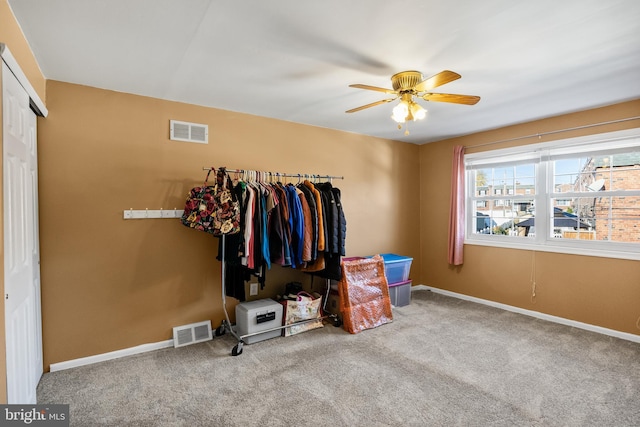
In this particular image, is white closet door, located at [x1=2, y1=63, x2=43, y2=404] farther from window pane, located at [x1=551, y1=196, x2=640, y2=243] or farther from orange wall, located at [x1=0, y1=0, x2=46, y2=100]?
window pane, located at [x1=551, y1=196, x2=640, y2=243]

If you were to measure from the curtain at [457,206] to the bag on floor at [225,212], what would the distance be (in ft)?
10.3

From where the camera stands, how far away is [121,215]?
280 cm

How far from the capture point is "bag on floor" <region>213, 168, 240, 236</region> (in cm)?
264

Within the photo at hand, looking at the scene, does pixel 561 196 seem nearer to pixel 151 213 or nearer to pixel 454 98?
pixel 454 98

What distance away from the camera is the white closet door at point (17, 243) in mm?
1560

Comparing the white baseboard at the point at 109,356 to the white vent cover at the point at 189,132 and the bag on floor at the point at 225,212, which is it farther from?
the white vent cover at the point at 189,132

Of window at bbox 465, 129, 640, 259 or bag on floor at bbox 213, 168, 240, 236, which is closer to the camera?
bag on floor at bbox 213, 168, 240, 236

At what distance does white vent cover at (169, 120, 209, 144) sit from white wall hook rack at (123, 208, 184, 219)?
708mm

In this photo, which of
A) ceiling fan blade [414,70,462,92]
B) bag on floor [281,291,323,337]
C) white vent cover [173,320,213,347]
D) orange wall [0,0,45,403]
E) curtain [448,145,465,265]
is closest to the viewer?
orange wall [0,0,45,403]

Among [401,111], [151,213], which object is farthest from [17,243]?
[401,111]

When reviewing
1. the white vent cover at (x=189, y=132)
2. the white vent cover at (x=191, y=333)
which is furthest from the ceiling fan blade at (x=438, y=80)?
the white vent cover at (x=191, y=333)

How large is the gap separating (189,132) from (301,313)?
2196mm

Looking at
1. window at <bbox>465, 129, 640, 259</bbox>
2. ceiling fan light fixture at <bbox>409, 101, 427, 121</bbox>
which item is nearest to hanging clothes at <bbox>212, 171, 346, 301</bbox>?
ceiling fan light fixture at <bbox>409, 101, 427, 121</bbox>

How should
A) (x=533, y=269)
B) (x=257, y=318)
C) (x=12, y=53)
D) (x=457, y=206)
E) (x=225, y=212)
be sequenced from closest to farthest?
(x=12, y=53)
(x=225, y=212)
(x=257, y=318)
(x=533, y=269)
(x=457, y=206)
